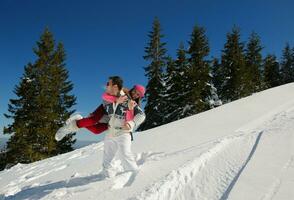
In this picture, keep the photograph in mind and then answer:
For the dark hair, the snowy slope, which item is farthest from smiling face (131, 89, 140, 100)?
the snowy slope

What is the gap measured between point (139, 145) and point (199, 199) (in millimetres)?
5203

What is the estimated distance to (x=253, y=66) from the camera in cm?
4797

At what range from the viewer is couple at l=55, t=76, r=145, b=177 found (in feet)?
19.1

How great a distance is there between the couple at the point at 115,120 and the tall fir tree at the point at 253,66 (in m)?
38.0

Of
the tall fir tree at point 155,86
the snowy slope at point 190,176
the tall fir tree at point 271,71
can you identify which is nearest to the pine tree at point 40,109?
the tall fir tree at point 155,86

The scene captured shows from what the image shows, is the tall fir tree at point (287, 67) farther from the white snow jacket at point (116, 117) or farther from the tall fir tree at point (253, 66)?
the white snow jacket at point (116, 117)

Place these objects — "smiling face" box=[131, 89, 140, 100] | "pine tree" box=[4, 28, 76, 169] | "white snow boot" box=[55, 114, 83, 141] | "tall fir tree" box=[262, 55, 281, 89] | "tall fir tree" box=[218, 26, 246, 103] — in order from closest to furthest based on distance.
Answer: "white snow boot" box=[55, 114, 83, 141], "smiling face" box=[131, 89, 140, 100], "pine tree" box=[4, 28, 76, 169], "tall fir tree" box=[218, 26, 246, 103], "tall fir tree" box=[262, 55, 281, 89]

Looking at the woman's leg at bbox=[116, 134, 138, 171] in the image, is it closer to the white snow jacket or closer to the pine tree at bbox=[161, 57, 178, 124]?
the white snow jacket

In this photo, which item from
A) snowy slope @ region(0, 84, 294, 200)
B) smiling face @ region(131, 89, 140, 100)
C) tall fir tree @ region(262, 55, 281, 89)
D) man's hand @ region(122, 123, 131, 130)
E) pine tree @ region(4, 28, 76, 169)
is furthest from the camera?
tall fir tree @ region(262, 55, 281, 89)

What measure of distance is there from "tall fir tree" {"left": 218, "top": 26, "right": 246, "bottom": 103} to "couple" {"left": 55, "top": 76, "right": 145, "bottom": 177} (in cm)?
3717

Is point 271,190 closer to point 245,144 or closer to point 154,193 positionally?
point 154,193

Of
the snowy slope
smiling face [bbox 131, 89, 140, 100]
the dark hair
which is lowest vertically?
the snowy slope

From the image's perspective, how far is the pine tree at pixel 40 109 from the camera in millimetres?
25156

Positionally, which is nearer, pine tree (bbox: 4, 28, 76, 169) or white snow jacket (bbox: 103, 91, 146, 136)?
white snow jacket (bbox: 103, 91, 146, 136)
